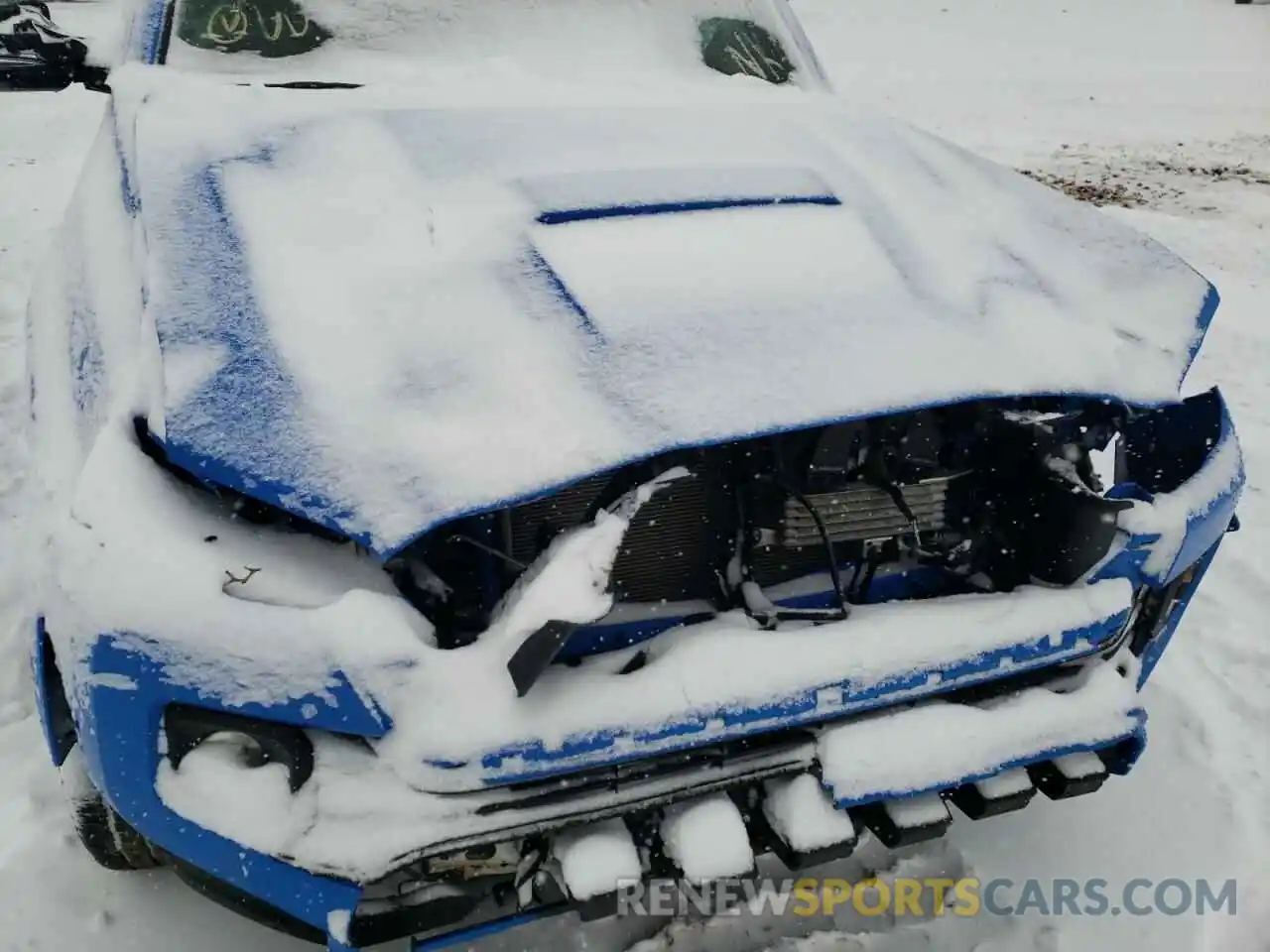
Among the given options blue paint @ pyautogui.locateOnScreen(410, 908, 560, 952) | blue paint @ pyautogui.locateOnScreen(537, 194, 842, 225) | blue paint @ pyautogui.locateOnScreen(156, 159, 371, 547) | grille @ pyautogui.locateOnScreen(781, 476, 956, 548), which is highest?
blue paint @ pyautogui.locateOnScreen(537, 194, 842, 225)

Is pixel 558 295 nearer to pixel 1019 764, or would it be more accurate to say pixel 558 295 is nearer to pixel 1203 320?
pixel 1019 764

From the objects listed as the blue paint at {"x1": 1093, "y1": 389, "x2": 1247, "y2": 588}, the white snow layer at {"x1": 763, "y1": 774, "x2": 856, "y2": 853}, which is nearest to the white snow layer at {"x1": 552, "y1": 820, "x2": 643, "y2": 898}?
the white snow layer at {"x1": 763, "y1": 774, "x2": 856, "y2": 853}

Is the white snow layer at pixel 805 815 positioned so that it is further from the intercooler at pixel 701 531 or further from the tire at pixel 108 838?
the tire at pixel 108 838

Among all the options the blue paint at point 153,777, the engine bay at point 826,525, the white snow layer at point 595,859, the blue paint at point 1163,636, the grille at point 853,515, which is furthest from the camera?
the blue paint at point 1163,636

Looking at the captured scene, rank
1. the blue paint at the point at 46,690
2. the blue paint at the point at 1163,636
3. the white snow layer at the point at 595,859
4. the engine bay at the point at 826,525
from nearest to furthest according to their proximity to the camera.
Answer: the white snow layer at the point at 595,859 < the blue paint at the point at 46,690 < the engine bay at the point at 826,525 < the blue paint at the point at 1163,636

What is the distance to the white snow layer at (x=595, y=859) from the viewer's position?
151cm

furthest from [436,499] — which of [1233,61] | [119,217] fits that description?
[1233,61]

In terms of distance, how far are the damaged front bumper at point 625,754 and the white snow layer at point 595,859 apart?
0.01 meters

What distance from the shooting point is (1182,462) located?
7.50 feet

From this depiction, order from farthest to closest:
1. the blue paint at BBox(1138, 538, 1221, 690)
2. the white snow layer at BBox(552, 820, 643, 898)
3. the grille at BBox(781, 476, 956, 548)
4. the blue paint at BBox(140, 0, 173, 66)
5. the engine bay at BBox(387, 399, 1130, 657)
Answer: the blue paint at BBox(140, 0, 173, 66)
the blue paint at BBox(1138, 538, 1221, 690)
the grille at BBox(781, 476, 956, 548)
the engine bay at BBox(387, 399, 1130, 657)
the white snow layer at BBox(552, 820, 643, 898)

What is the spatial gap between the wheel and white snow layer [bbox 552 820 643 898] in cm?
74

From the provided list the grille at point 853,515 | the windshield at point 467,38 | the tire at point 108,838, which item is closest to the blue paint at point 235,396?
the tire at point 108,838

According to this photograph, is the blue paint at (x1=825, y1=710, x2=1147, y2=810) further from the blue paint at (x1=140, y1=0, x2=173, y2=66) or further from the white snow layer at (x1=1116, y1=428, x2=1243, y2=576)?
the blue paint at (x1=140, y1=0, x2=173, y2=66)

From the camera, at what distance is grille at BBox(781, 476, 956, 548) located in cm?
191
